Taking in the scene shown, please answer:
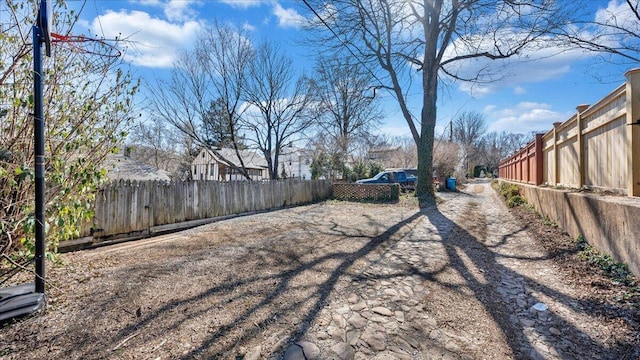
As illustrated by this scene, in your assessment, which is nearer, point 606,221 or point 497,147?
point 606,221

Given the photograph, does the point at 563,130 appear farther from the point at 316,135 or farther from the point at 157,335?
the point at 316,135

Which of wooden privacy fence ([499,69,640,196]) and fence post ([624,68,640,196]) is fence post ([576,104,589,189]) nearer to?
wooden privacy fence ([499,69,640,196])

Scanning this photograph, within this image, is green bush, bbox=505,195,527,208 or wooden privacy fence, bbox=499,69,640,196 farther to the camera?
green bush, bbox=505,195,527,208

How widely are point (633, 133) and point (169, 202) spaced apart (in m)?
8.54

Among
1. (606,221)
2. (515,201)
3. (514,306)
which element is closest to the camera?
(514,306)

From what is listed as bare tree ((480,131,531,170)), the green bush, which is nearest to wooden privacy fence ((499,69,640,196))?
the green bush

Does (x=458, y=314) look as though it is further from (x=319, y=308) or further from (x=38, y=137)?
(x=38, y=137)

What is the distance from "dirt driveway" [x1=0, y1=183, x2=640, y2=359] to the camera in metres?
2.00

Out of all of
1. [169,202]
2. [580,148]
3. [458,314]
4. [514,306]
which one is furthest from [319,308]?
[169,202]

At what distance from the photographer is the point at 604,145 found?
405cm

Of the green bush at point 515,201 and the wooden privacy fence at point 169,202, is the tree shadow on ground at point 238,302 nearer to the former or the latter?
the wooden privacy fence at point 169,202

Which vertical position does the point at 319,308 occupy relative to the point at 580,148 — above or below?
below

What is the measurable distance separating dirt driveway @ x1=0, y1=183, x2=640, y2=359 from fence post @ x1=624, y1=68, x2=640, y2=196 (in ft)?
4.07

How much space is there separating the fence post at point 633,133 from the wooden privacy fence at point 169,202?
328 inches
